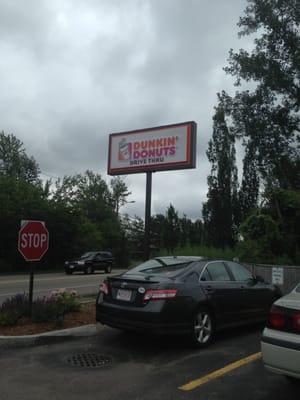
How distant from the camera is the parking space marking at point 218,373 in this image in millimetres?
5328

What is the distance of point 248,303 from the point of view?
8.34m

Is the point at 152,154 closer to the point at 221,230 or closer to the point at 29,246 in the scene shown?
the point at 29,246

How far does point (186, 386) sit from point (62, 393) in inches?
55.4

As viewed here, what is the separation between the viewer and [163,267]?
7.98 m

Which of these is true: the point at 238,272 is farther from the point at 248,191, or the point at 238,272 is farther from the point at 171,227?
the point at 171,227

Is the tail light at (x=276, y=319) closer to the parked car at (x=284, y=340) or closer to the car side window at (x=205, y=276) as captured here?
the parked car at (x=284, y=340)

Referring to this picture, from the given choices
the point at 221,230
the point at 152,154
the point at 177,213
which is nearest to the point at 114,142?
the point at 152,154

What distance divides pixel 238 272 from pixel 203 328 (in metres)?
1.69

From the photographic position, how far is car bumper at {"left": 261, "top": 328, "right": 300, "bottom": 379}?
4652mm

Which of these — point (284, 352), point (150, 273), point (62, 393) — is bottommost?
point (62, 393)

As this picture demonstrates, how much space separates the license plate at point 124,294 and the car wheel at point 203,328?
108 cm

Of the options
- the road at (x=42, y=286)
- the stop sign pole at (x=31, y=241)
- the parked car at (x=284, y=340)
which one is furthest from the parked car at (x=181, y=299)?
the road at (x=42, y=286)

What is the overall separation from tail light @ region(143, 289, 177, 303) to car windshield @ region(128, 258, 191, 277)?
0.46m

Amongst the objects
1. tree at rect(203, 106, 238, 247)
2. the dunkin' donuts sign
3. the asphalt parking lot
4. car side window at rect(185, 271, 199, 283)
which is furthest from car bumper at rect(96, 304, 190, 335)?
tree at rect(203, 106, 238, 247)
